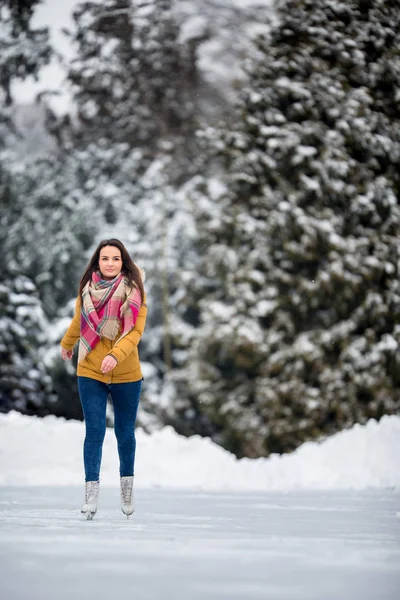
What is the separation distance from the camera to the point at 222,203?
12.1 m

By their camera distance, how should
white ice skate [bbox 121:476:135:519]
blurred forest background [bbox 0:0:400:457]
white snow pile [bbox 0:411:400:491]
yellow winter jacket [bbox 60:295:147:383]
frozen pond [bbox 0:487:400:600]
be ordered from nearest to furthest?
frozen pond [bbox 0:487:400:600] < yellow winter jacket [bbox 60:295:147:383] < white ice skate [bbox 121:476:135:519] < white snow pile [bbox 0:411:400:491] < blurred forest background [bbox 0:0:400:457]

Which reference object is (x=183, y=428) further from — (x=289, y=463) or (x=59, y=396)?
(x=289, y=463)

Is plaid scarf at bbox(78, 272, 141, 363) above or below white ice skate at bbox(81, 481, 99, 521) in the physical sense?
above

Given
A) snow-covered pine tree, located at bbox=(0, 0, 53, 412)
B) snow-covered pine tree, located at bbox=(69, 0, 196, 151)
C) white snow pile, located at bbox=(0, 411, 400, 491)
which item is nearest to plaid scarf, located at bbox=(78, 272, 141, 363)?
white snow pile, located at bbox=(0, 411, 400, 491)

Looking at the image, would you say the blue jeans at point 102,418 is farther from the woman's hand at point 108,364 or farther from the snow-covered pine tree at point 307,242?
the snow-covered pine tree at point 307,242

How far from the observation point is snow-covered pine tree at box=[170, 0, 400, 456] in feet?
35.8

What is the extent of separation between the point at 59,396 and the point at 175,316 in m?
2.00

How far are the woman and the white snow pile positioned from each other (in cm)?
301

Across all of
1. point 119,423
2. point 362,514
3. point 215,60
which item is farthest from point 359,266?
point 119,423

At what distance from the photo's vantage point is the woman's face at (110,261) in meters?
4.34

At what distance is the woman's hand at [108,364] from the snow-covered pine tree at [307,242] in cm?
701

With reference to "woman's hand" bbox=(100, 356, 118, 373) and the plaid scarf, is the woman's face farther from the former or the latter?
"woman's hand" bbox=(100, 356, 118, 373)

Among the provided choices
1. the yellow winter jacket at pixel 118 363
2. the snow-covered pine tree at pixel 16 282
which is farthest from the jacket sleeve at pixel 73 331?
the snow-covered pine tree at pixel 16 282

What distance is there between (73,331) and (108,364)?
0.43 m
